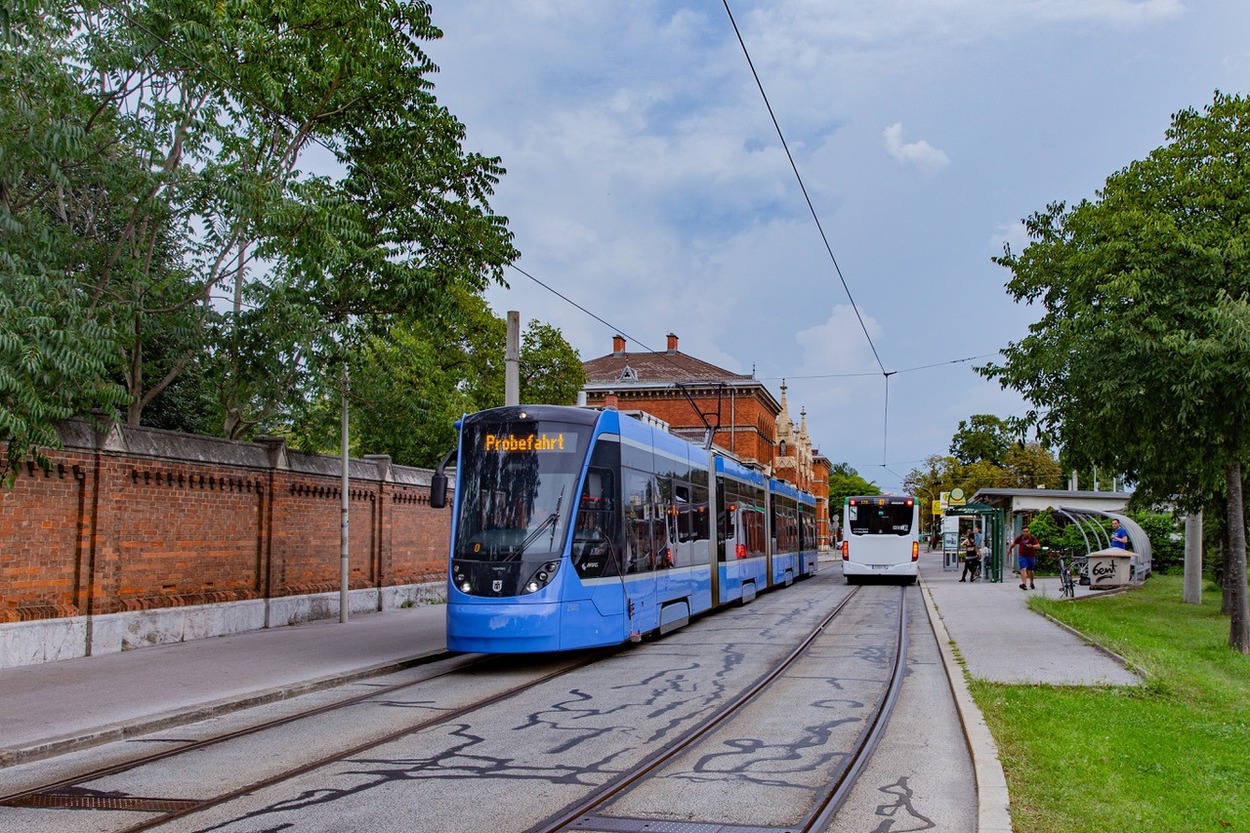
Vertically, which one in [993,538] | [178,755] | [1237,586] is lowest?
[178,755]

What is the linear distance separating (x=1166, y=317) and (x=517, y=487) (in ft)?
32.3

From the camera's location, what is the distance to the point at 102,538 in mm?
13734

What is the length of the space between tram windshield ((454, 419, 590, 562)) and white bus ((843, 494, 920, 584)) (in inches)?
874

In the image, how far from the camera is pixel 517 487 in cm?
1256

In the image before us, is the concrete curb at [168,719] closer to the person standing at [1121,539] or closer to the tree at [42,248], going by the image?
the tree at [42,248]

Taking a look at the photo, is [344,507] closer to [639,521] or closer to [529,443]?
[639,521]

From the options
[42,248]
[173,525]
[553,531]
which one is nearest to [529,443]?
[553,531]

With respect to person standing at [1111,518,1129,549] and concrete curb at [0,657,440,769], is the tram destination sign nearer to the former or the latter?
concrete curb at [0,657,440,769]

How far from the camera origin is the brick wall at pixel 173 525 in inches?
510

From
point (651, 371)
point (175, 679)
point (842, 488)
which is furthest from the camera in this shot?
point (842, 488)

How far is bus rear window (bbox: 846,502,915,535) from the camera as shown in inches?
1305

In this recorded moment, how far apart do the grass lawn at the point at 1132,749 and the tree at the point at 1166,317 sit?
3.58m

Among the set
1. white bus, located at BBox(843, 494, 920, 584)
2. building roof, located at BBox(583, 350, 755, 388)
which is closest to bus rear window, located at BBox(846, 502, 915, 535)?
white bus, located at BBox(843, 494, 920, 584)

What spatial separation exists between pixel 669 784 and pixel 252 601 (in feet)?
39.3
